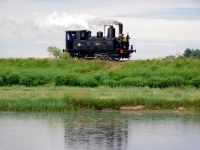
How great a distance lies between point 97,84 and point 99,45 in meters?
8.40

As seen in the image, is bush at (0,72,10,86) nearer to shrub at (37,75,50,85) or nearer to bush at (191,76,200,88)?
shrub at (37,75,50,85)

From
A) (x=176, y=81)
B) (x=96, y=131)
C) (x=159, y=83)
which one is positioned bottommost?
(x=96, y=131)

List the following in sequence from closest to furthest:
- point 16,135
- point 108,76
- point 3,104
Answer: point 16,135, point 3,104, point 108,76

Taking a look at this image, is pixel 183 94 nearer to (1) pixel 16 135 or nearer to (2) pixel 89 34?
(1) pixel 16 135

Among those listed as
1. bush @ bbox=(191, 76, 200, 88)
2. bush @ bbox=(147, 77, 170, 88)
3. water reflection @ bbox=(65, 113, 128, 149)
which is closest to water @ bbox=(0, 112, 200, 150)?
water reflection @ bbox=(65, 113, 128, 149)

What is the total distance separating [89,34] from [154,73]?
391 inches

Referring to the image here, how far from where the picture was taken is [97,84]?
33.8 meters

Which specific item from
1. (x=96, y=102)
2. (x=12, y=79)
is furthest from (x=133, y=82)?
(x=96, y=102)

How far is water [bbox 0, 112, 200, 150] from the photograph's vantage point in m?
17.9

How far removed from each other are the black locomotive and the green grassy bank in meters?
2.94

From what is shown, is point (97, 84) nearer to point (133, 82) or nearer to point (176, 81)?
point (133, 82)

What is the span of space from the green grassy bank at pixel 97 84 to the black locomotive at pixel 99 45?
→ 116 inches

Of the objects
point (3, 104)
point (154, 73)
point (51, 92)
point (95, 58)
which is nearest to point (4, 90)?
point (51, 92)

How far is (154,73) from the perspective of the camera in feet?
115
